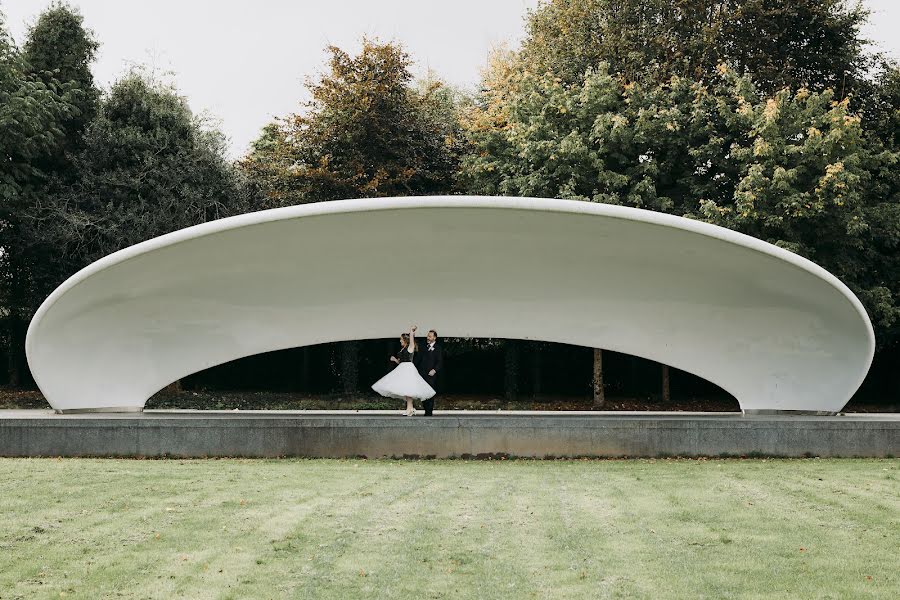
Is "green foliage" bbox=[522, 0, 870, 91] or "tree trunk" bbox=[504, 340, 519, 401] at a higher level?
"green foliage" bbox=[522, 0, 870, 91]

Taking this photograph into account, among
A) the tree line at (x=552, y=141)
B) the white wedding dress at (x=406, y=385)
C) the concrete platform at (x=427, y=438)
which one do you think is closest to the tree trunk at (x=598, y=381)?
the tree line at (x=552, y=141)

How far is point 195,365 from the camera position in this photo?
1488 centimetres

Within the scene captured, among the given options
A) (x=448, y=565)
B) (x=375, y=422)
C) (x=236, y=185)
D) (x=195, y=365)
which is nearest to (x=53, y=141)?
(x=236, y=185)

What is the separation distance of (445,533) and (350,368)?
1627cm

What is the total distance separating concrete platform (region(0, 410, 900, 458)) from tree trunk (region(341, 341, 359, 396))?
1099 cm

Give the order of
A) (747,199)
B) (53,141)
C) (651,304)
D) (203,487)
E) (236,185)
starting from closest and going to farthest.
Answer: (203,487) → (651,304) → (747,199) → (53,141) → (236,185)

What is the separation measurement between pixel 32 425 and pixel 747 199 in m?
12.5

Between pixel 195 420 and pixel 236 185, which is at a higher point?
pixel 236 185

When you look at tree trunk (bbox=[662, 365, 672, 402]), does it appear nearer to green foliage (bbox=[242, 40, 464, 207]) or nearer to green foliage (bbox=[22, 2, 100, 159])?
green foliage (bbox=[242, 40, 464, 207])

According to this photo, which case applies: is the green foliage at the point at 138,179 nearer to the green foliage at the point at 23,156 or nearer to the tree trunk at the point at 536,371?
the green foliage at the point at 23,156

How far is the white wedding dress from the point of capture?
13148 millimetres

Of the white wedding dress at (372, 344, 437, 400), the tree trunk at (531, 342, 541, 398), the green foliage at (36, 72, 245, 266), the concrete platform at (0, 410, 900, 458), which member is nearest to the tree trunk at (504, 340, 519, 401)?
the tree trunk at (531, 342, 541, 398)

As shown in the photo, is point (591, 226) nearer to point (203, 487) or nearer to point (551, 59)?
point (203, 487)

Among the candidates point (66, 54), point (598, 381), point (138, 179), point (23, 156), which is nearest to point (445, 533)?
point (598, 381)
